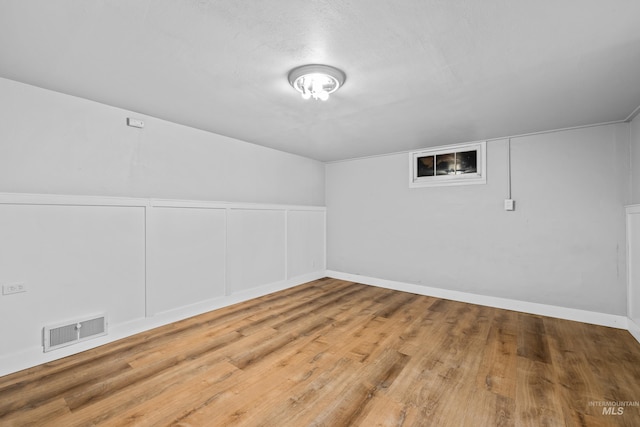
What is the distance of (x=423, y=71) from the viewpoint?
2.05m

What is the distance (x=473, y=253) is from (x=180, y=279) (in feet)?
13.2

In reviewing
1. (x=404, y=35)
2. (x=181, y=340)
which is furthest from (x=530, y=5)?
(x=181, y=340)

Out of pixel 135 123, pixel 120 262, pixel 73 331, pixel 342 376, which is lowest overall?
pixel 342 376

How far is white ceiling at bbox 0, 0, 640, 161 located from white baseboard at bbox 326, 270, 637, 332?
2255 millimetres

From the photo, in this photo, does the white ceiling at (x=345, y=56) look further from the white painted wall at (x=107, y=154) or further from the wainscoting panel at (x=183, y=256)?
the wainscoting panel at (x=183, y=256)

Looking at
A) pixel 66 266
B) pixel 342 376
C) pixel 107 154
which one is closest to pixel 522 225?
pixel 342 376

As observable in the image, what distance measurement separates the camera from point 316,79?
210cm

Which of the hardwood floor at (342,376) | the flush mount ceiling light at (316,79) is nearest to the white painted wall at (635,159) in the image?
the hardwood floor at (342,376)

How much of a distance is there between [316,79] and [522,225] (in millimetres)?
3349

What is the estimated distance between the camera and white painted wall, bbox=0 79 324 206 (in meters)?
2.29

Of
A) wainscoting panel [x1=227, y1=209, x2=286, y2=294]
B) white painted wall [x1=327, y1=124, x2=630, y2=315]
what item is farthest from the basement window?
wainscoting panel [x1=227, y1=209, x2=286, y2=294]

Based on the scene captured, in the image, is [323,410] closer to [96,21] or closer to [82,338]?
[82,338]

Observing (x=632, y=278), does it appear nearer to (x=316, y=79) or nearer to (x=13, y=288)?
(x=316, y=79)

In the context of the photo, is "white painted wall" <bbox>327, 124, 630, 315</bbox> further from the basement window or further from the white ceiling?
the white ceiling
